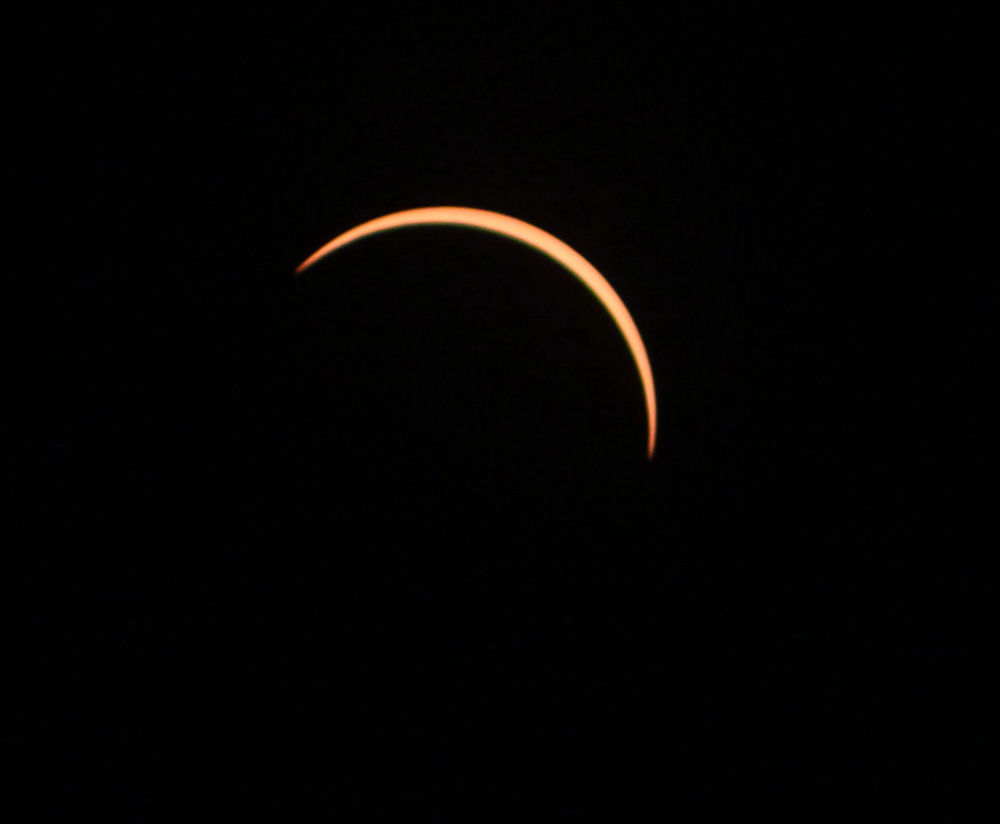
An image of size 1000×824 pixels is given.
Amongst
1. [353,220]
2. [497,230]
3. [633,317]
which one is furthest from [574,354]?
[353,220]

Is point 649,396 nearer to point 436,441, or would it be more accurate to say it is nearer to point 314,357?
point 436,441

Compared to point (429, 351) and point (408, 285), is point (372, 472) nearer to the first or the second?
point (429, 351)

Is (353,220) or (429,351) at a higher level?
(353,220)

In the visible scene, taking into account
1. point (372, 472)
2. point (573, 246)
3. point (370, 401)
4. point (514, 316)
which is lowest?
point (372, 472)

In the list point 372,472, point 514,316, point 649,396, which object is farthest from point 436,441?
point 649,396

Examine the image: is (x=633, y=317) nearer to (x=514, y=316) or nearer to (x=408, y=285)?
(x=514, y=316)

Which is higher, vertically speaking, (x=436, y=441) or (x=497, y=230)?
(x=497, y=230)
